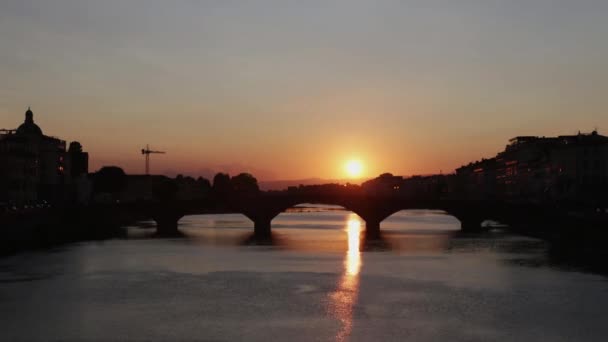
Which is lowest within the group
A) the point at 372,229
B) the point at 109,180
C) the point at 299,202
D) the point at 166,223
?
the point at 372,229

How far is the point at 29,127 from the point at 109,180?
37.0m

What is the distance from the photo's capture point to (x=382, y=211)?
93.6 metres

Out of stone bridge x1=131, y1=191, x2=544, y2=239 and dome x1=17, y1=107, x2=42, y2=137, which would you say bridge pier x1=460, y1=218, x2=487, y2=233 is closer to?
stone bridge x1=131, y1=191, x2=544, y2=239

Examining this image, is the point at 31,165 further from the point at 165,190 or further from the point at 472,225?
the point at 165,190

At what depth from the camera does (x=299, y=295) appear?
4203 centimetres

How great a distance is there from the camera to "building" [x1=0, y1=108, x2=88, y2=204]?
3730 inches

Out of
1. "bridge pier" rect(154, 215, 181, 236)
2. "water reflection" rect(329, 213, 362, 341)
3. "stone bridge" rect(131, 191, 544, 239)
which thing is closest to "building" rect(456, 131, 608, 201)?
"stone bridge" rect(131, 191, 544, 239)

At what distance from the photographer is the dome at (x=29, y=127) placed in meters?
111

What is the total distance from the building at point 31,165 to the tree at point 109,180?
79.8ft

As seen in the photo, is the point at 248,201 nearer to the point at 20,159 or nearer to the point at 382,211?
the point at 382,211

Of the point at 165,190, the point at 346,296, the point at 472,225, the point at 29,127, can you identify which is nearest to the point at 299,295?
the point at 346,296

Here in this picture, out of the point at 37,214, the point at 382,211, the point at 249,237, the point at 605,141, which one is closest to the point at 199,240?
the point at 249,237

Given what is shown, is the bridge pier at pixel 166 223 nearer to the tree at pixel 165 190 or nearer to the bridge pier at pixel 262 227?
the bridge pier at pixel 262 227

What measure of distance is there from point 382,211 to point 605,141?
121ft
